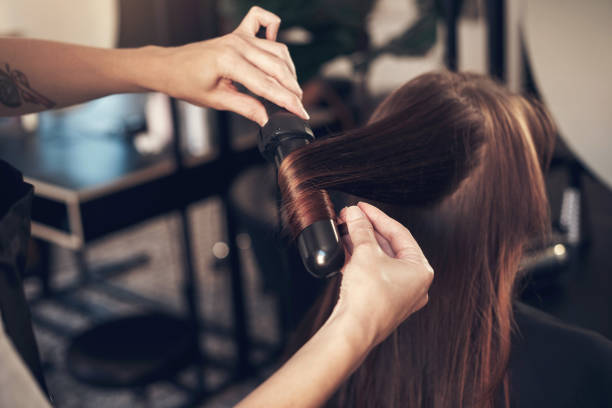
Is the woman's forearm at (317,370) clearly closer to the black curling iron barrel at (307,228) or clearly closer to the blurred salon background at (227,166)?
the black curling iron barrel at (307,228)

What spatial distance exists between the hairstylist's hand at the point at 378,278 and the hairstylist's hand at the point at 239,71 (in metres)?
0.14

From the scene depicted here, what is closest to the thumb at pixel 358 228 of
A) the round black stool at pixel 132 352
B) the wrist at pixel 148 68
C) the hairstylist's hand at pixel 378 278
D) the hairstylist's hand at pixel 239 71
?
the hairstylist's hand at pixel 378 278

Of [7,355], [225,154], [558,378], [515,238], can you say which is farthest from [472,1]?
[7,355]

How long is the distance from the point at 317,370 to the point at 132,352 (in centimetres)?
119

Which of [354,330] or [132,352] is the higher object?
[354,330]

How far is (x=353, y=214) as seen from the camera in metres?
0.49

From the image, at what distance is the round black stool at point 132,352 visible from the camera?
145 cm

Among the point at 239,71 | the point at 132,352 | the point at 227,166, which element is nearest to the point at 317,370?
the point at 239,71

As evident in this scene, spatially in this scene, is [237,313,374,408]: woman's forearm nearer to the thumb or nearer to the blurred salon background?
the thumb

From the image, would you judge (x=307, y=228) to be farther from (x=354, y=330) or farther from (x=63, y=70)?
(x=63, y=70)

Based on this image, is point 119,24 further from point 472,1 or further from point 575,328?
point 575,328

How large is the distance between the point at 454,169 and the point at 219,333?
181 cm

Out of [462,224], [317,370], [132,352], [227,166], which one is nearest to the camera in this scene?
[317,370]

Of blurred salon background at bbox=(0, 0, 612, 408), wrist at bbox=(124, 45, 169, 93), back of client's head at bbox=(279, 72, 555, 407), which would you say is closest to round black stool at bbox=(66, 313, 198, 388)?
blurred salon background at bbox=(0, 0, 612, 408)
